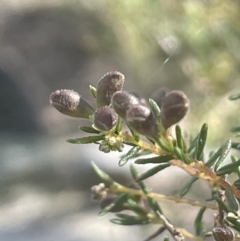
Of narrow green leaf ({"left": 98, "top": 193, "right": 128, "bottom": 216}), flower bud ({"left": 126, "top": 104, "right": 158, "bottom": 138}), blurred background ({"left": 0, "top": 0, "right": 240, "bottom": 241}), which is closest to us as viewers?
flower bud ({"left": 126, "top": 104, "right": 158, "bottom": 138})

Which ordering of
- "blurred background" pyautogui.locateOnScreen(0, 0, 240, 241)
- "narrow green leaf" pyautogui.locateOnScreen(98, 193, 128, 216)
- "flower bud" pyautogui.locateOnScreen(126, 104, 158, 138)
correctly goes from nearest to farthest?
"flower bud" pyautogui.locateOnScreen(126, 104, 158, 138), "narrow green leaf" pyautogui.locateOnScreen(98, 193, 128, 216), "blurred background" pyautogui.locateOnScreen(0, 0, 240, 241)

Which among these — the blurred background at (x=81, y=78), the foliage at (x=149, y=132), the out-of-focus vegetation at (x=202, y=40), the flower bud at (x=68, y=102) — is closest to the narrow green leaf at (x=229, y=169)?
the foliage at (x=149, y=132)

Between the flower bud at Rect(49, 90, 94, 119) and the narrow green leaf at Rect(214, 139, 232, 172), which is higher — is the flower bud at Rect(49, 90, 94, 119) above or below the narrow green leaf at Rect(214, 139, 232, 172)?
above

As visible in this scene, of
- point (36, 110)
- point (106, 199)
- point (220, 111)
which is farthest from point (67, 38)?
point (106, 199)

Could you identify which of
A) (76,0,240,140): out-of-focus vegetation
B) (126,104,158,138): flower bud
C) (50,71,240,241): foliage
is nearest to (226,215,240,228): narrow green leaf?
(50,71,240,241): foliage

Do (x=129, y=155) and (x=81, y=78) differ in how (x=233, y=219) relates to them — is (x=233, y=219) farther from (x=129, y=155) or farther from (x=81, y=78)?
(x=81, y=78)

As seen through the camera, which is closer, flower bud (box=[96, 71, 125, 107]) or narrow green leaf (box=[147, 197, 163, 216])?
flower bud (box=[96, 71, 125, 107])

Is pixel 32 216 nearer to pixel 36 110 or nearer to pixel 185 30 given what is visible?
pixel 36 110

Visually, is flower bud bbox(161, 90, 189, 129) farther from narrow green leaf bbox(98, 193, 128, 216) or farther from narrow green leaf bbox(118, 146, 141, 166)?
narrow green leaf bbox(98, 193, 128, 216)

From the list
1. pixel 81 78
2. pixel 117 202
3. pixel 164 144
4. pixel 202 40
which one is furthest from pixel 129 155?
pixel 81 78
